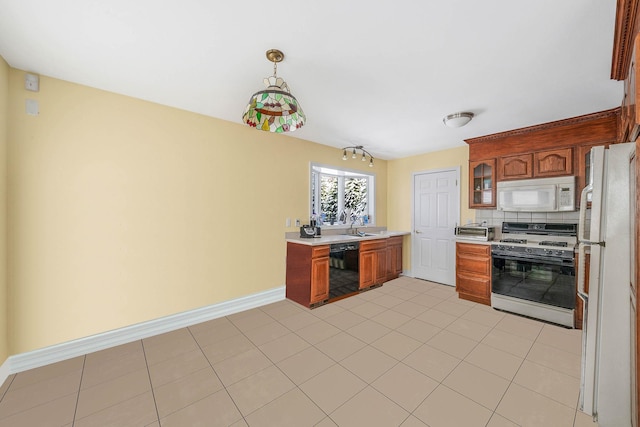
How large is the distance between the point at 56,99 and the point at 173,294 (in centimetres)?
Result: 217

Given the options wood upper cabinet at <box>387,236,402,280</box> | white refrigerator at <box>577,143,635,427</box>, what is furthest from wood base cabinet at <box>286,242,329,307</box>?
white refrigerator at <box>577,143,635,427</box>

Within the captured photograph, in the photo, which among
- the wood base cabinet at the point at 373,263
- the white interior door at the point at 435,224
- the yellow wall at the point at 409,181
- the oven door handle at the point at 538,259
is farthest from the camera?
the white interior door at the point at 435,224

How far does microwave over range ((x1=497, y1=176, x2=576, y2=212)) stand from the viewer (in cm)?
319

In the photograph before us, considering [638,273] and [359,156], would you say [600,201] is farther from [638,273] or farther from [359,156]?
[359,156]

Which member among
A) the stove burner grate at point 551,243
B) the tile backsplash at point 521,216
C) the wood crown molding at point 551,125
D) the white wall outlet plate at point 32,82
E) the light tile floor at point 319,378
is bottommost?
the light tile floor at point 319,378

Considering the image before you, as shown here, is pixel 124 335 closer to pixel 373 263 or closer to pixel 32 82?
pixel 32 82

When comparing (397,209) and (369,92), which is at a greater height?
(369,92)

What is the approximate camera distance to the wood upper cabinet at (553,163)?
126 inches

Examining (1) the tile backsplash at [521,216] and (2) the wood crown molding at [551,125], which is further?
(1) the tile backsplash at [521,216]

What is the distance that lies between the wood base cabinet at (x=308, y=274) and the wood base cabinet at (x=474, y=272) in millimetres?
2091

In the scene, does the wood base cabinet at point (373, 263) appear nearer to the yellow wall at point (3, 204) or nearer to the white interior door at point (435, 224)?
the white interior door at point (435, 224)

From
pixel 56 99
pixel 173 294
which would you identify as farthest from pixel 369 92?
pixel 173 294

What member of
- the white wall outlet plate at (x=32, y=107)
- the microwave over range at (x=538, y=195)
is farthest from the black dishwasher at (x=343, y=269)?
the white wall outlet plate at (x=32, y=107)

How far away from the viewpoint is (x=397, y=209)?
540 cm
